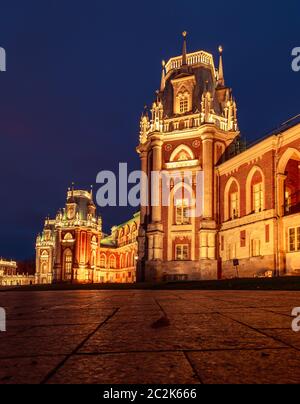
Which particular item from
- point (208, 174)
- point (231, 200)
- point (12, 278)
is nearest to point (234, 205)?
point (231, 200)

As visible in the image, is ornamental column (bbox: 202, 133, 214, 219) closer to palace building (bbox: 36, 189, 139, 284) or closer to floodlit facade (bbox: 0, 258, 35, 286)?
palace building (bbox: 36, 189, 139, 284)

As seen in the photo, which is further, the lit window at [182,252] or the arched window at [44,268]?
the arched window at [44,268]

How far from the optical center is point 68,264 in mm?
78125

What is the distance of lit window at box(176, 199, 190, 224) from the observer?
40.2 m

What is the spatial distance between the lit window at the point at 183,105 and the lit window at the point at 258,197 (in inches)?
511

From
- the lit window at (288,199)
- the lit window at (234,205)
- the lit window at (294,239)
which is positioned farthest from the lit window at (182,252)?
the lit window at (294,239)

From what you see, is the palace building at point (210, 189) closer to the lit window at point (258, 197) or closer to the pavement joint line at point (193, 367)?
the lit window at point (258, 197)

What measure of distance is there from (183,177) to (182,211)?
301 centimetres

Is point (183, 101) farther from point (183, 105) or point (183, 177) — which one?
point (183, 177)

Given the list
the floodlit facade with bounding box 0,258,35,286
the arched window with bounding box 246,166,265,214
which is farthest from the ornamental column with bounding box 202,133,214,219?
the floodlit facade with bounding box 0,258,35,286

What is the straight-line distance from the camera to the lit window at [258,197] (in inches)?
1324

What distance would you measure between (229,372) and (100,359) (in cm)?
80

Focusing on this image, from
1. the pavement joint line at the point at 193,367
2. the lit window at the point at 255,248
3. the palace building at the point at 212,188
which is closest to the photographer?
the pavement joint line at the point at 193,367
